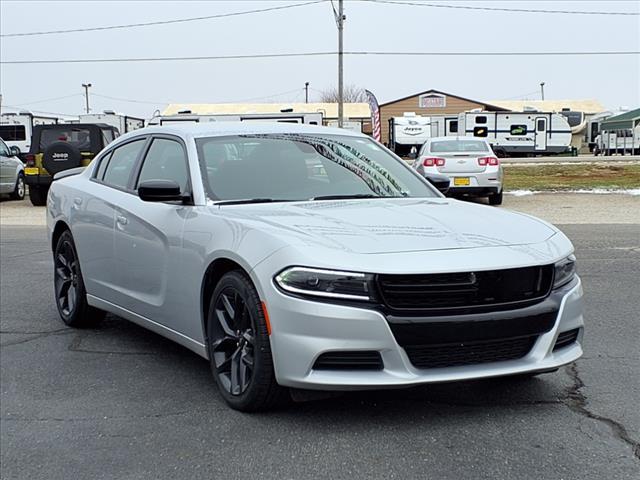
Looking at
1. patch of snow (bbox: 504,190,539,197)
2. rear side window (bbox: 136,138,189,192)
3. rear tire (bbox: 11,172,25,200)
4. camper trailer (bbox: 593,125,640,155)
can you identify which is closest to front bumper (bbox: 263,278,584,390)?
rear side window (bbox: 136,138,189,192)

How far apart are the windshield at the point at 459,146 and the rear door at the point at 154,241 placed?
41.6ft

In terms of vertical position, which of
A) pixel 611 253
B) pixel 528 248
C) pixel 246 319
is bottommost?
pixel 611 253

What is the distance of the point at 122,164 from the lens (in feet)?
19.8

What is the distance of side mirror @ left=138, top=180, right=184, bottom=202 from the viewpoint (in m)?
4.74

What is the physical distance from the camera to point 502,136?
41.7 m

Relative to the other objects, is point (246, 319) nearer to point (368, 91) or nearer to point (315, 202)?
point (315, 202)

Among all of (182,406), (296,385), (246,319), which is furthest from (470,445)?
(182,406)

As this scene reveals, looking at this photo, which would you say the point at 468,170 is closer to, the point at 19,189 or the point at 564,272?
the point at 19,189

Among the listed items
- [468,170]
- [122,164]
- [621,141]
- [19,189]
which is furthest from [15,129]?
[122,164]

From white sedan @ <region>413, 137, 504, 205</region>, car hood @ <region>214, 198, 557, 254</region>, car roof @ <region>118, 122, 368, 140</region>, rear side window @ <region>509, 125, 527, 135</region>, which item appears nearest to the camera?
car hood @ <region>214, 198, 557, 254</region>

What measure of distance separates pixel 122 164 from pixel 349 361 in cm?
296

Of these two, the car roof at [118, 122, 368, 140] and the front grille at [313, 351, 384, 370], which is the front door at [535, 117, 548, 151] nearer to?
the car roof at [118, 122, 368, 140]

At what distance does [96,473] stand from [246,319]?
3.36ft

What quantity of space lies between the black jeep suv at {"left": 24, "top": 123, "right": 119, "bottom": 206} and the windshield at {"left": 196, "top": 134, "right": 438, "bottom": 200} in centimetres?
1340
